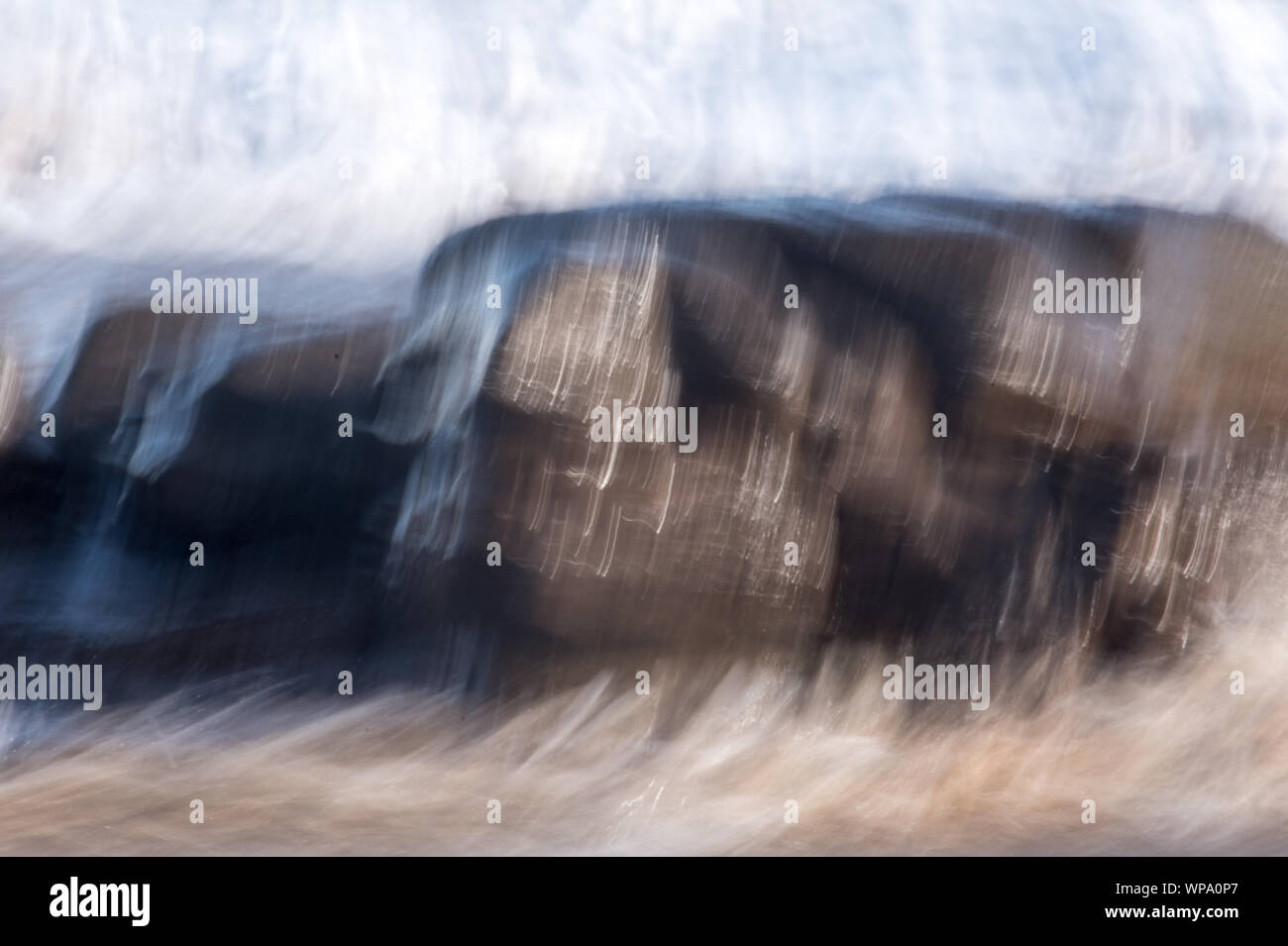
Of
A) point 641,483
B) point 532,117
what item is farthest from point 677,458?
point 532,117

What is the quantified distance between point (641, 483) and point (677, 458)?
0.07 metres

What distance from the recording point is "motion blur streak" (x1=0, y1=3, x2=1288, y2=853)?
6.49ft

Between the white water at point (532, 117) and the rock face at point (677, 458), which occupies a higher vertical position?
the white water at point (532, 117)

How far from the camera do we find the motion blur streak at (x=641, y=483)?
6.49 feet

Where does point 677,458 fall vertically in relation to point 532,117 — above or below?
below

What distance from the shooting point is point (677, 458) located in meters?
1.98

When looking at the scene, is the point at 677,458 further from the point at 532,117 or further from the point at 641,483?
the point at 532,117

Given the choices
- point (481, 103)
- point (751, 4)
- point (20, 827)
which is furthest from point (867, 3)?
point (20, 827)

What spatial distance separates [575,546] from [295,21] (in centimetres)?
93

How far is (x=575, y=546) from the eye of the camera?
6.48 ft

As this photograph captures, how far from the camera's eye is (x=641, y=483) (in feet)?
6.48
